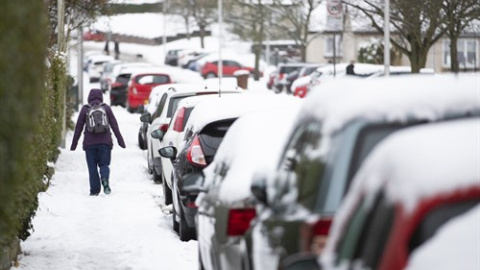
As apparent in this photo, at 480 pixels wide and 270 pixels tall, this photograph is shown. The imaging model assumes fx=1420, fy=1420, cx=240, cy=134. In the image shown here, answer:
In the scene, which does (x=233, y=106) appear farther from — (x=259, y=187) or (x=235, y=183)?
(x=259, y=187)

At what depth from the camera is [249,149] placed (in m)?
9.04

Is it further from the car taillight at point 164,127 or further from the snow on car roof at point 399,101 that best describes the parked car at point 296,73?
the snow on car roof at point 399,101

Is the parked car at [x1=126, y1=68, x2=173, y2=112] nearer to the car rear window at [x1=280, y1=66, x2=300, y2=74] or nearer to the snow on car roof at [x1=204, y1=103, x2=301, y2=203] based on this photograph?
the car rear window at [x1=280, y1=66, x2=300, y2=74]

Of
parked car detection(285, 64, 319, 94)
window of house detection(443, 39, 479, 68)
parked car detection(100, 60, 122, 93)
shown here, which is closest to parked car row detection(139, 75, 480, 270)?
parked car detection(285, 64, 319, 94)

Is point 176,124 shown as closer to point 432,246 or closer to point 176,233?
point 176,233

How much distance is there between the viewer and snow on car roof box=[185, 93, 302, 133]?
13.8 m

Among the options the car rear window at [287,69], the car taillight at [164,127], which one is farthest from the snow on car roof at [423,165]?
the car rear window at [287,69]

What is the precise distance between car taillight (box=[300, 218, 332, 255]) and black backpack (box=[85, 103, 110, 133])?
13149 millimetres

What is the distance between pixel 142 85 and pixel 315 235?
38.9 meters

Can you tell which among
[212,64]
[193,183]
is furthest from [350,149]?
[212,64]

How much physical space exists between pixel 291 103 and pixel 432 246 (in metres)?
9.87

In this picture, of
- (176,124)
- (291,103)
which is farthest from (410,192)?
(176,124)

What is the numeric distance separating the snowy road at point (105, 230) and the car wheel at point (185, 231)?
85 mm

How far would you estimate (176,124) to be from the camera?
19172 millimetres
